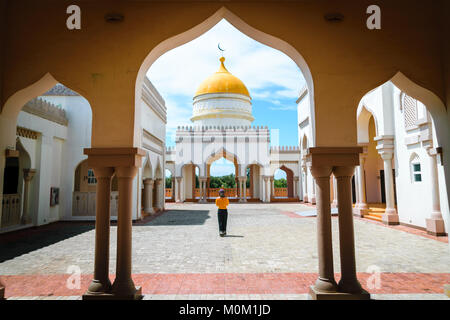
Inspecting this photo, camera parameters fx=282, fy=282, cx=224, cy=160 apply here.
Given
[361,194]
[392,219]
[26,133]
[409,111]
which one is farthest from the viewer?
[361,194]

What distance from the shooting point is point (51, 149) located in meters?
11.6

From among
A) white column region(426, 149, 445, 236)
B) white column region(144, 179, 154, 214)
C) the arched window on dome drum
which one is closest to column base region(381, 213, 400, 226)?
the arched window on dome drum

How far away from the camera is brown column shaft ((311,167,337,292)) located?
142 inches

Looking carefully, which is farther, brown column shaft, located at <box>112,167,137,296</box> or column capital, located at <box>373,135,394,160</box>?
column capital, located at <box>373,135,394,160</box>

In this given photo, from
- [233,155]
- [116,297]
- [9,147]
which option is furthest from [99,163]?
[233,155]

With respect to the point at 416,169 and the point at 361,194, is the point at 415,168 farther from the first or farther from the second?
the point at 361,194

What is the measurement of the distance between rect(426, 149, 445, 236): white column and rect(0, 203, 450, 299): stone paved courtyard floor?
40 centimetres

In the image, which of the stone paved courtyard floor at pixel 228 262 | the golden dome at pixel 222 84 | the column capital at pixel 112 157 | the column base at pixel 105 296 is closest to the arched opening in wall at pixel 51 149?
the stone paved courtyard floor at pixel 228 262

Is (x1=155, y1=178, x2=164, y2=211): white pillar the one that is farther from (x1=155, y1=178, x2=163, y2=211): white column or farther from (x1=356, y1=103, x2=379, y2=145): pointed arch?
(x1=356, y1=103, x2=379, y2=145): pointed arch

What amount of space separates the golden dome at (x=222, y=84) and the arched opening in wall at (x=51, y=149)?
15059 millimetres

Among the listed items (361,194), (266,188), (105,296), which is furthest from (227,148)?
(105,296)

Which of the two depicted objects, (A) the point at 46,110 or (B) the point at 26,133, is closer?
(B) the point at 26,133

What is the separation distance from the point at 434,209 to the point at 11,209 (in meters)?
14.3
